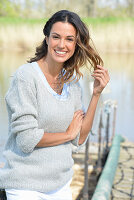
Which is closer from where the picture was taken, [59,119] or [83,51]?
[59,119]

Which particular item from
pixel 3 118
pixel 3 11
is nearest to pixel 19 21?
pixel 3 11

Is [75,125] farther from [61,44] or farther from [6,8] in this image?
[6,8]

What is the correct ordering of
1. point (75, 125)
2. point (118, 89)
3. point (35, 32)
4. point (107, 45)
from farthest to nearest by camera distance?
point (107, 45) < point (35, 32) < point (118, 89) < point (75, 125)

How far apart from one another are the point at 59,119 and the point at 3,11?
23.0 m

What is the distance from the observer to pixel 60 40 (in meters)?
1.56

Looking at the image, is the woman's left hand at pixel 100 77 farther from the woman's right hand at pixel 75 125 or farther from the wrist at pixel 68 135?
the wrist at pixel 68 135

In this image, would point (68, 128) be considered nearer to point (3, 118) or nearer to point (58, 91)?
point (58, 91)

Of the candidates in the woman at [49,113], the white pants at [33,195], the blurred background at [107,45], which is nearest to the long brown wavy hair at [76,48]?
the woman at [49,113]

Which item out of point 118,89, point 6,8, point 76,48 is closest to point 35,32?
point 118,89

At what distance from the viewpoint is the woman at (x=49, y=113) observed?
144 centimetres

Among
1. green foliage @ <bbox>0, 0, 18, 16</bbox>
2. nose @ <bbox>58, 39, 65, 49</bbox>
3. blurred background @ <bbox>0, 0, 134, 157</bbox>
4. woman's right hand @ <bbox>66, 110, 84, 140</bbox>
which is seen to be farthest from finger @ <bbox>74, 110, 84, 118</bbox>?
green foliage @ <bbox>0, 0, 18, 16</bbox>

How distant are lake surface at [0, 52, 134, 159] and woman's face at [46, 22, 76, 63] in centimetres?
42

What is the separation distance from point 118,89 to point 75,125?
9488 millimetres

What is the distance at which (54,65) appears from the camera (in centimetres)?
161
